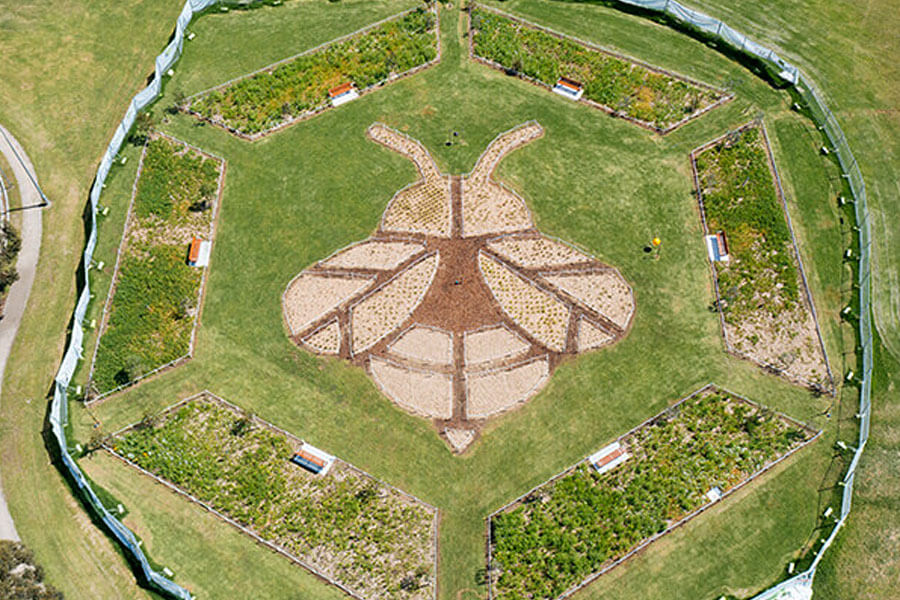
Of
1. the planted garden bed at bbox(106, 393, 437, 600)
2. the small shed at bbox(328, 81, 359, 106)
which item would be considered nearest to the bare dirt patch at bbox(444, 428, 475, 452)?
the planted garden bed at bbox(106, 393, 437, 600)

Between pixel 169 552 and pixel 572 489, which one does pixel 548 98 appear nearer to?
pixel 572 489

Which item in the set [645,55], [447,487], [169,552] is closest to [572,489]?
[447,487]

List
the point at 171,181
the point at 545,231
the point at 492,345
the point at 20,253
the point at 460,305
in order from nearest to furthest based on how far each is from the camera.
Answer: the point at 492,345 < the point at 460,305 < the point at 20,253 < the point at 545,231 < the point at 171,181

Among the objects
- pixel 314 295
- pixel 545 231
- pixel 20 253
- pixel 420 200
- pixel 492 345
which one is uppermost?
pixel 420 200

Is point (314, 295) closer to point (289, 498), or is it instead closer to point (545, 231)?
point (289, 498)

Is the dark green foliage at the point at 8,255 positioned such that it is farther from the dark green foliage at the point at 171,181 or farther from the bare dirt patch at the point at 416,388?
the bare dirt patch at the point at 416,388

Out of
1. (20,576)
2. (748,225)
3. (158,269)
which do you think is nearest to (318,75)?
(158,269)

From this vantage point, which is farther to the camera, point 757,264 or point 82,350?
point 757,264

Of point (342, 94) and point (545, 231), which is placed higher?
point (342, 94)
